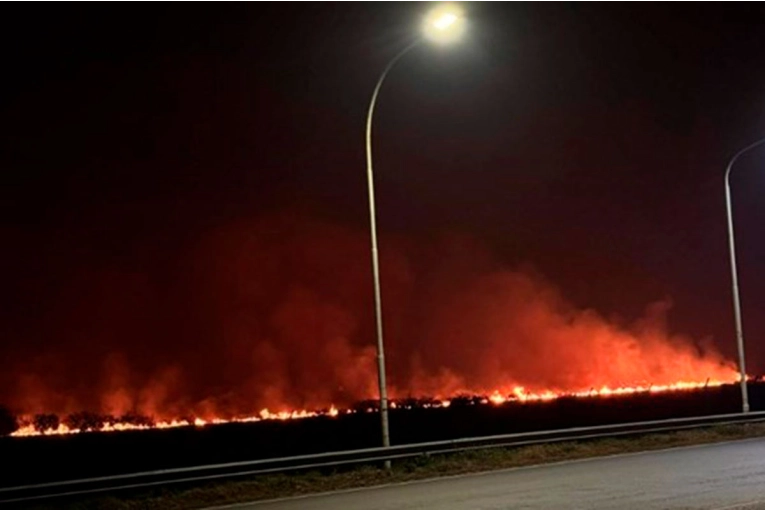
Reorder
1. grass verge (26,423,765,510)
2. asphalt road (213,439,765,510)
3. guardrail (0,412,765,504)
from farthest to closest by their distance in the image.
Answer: grass verge (26,423,765,510), guardrail (0,412,765,504), asphalt road (213,439,765,510)

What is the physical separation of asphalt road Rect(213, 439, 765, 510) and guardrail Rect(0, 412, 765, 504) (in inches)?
81.3

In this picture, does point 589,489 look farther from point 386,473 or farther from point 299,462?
point 299,462

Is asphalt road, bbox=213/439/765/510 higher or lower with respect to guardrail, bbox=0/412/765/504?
lower

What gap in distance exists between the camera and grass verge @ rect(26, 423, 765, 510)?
1920 cm

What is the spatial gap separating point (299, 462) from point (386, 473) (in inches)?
73.9

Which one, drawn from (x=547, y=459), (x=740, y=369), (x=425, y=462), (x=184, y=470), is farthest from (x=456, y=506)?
(x=740, y=369)

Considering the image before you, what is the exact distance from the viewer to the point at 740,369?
1452 inches

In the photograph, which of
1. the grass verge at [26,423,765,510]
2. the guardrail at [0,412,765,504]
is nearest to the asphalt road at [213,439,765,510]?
the grass verge at [26,423,765,510]

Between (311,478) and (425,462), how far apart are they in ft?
9.81

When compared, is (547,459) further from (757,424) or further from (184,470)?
(757,424)

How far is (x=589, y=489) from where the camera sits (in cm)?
1784

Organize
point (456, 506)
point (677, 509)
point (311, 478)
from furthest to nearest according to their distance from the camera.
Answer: point (311, 478) → point (456, 506) → point (677, 509)

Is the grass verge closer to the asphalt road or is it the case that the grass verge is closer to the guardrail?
A: the guardrail

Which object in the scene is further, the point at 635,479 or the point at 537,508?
the point at 635,479
